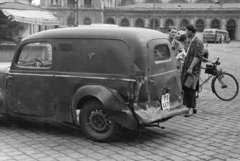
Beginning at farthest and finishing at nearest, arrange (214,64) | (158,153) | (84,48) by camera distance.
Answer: (214,64), (84,48), (158,153)

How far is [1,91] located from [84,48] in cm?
188

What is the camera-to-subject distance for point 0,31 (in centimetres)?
1908

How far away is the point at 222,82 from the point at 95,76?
4.68m

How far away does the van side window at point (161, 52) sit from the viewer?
21.2 ft

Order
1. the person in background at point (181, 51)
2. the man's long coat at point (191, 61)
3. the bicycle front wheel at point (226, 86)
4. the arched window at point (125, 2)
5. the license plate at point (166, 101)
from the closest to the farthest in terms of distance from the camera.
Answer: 1. the license plate at point (166, 101)
2. the man's long coat at point (191, 61)
3. the person in background at point (181, 51)
4. the bicycle front wheel at point (226, 86)
5. the arched window at point (125, 2)

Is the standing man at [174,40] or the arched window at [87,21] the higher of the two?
the arched window at [87,21]

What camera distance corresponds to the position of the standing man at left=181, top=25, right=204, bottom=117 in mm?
8023

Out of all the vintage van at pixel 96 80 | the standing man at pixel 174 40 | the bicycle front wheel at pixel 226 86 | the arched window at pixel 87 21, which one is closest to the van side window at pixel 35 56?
the vintage van at pixel 96 80

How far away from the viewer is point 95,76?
6.24 metres

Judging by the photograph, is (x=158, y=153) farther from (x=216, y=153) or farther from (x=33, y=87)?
(x=33, y=87)

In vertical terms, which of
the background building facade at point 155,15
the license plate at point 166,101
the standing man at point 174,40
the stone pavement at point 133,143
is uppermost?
the background building facade at point 155,15

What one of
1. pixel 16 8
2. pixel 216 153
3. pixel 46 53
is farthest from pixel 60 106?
pixel 16 8

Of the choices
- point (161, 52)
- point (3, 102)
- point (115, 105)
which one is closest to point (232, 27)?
point (161, 52)

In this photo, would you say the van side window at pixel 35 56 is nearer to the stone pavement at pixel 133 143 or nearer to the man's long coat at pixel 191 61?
the stone pavement at pixel 133 143
